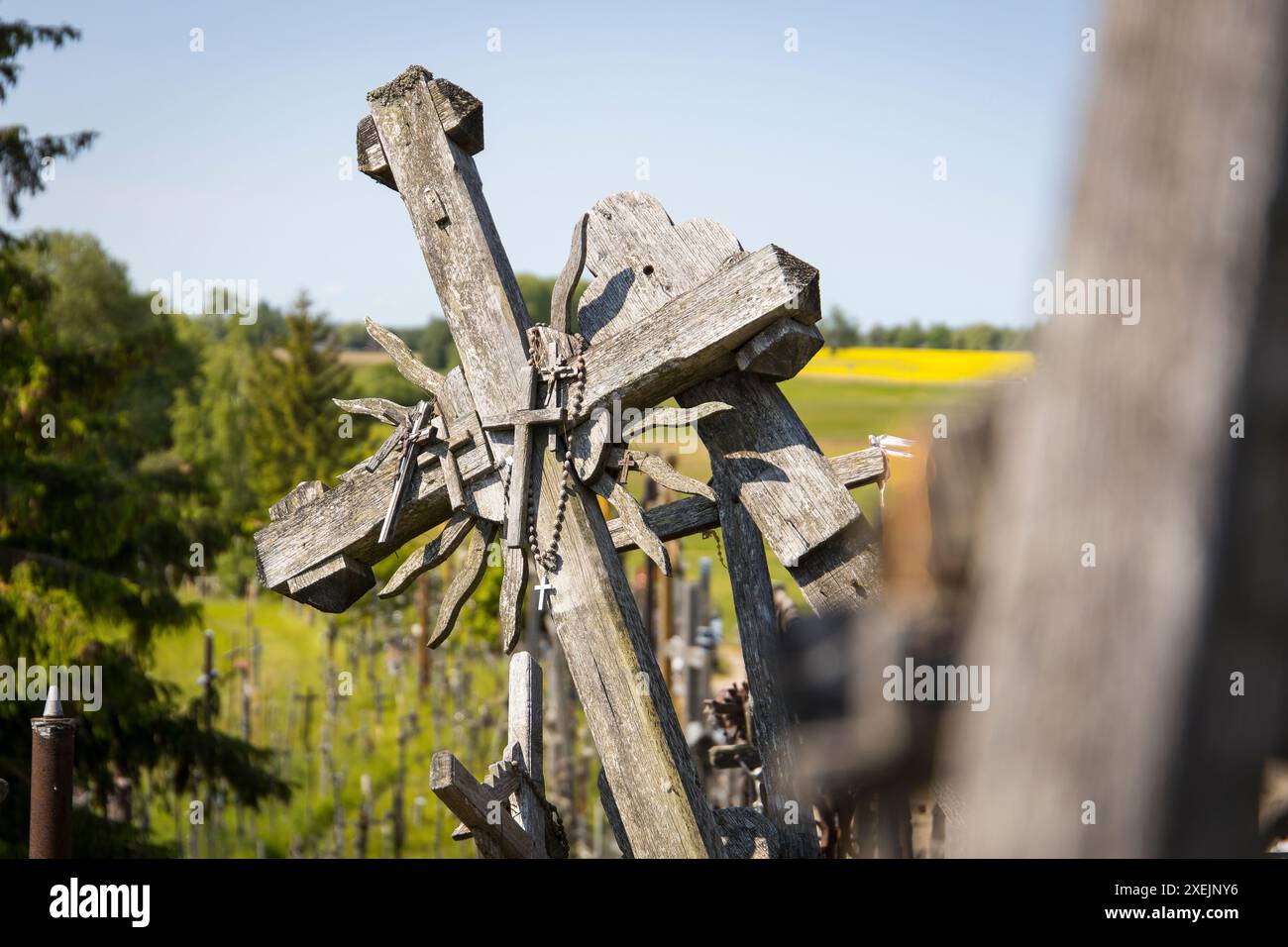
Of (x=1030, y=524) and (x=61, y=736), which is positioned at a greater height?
(x=1030, y=524)

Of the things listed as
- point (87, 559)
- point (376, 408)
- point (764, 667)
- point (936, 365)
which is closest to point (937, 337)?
point (936, 365)

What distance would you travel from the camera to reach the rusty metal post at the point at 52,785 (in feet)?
10.5

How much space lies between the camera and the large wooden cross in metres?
2.93

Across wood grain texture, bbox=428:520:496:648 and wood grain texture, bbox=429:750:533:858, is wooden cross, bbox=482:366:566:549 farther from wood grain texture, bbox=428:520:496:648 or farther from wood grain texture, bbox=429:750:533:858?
wood grain texture, bbox=429:750:533:858

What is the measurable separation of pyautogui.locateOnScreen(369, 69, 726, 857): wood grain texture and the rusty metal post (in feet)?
3.77

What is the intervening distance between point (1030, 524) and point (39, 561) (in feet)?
30.2

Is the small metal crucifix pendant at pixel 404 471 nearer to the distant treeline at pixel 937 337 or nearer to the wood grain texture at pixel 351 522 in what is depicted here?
the wood grain texture at pixel 351 522

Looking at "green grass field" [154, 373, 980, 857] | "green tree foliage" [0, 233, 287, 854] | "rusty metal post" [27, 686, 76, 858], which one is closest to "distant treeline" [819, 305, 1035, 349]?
"rusty metal post" [27, 686, 76, 858]

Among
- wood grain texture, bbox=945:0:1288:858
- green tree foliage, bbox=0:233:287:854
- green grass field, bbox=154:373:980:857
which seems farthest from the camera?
green grass field, bbox=154:373:980:857

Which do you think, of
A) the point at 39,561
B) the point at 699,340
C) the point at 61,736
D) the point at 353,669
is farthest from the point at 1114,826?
the point at 353,669

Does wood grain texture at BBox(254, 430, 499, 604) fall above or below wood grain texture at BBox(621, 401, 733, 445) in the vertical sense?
below

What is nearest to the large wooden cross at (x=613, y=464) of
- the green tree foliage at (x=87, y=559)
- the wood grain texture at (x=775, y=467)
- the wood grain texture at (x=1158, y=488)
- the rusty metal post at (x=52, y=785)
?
the wood grain texture at (x=775, y=467)
